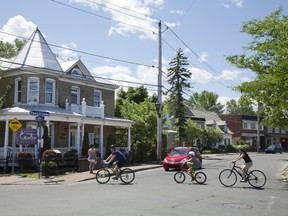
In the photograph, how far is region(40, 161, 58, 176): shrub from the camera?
2133 cm

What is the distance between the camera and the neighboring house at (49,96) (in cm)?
2728

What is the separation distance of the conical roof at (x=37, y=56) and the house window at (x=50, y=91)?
112cm

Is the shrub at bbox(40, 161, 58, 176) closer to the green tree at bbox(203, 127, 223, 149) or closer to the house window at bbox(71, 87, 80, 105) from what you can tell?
the house window at bbox(71, 87, 80, 105)

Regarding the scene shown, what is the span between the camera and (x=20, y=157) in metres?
23.6

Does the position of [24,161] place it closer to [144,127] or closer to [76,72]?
[76,72]

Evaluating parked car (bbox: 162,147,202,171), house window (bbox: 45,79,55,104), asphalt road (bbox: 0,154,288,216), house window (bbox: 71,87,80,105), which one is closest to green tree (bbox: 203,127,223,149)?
house window (bbox: 71,87,80,105)

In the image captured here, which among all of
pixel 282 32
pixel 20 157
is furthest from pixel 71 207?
pixel 20 157

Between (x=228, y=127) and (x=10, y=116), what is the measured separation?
59.7 meters

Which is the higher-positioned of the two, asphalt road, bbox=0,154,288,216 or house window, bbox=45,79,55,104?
house window, bbox=45,79,55,104

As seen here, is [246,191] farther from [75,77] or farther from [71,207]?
[75,77]

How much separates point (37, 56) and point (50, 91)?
2913mm

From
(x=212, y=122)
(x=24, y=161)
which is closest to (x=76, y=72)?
(x=24, y=161)

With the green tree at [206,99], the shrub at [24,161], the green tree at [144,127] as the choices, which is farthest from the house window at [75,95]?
the green tree at [206,99]

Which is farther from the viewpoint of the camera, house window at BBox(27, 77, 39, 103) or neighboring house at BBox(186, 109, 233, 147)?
neighboring house at BBox(186, 109, 233, 147)
